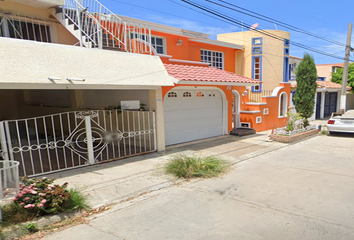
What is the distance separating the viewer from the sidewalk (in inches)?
196

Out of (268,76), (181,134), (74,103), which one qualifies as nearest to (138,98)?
(181,134)

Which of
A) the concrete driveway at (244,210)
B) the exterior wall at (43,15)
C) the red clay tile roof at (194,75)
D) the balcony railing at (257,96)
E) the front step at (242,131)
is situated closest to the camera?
the concrete driveway at (244,210)

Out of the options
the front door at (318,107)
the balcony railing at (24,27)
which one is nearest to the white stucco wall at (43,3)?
the balcony railing at (24,27)

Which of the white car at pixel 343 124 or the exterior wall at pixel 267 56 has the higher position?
the exterior wall at pixel 267 56

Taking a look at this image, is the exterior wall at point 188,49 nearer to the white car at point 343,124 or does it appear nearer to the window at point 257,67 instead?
the window at point 257,67

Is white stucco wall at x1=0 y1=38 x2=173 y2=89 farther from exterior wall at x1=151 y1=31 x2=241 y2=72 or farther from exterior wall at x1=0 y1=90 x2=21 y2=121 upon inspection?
exterior wall at x1=0 y1=90 x2=21 y2=121

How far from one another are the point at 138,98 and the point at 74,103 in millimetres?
3829

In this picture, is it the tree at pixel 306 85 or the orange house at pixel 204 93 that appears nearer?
the orange house at pixel 204 93

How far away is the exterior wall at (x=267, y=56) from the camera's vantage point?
16156 millimetres

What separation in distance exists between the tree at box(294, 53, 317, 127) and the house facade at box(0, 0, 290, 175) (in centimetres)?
177

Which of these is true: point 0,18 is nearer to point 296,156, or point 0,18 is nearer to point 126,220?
point 126,220

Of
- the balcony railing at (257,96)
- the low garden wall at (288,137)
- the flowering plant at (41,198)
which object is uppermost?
the balcony railing at (257,96)

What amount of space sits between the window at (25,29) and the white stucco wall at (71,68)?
2296 millimetres

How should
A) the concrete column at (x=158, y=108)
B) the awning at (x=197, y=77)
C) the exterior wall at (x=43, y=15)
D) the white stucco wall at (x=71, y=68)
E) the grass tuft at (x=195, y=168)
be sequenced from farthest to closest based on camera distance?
the awning at (x=197, y=77), the concrete column at (x=158, y=108), the exterior wall at (x=43, y=15), the grass tuft at (x=195, y=168), the white stucco wall at (x=71, y=68)
